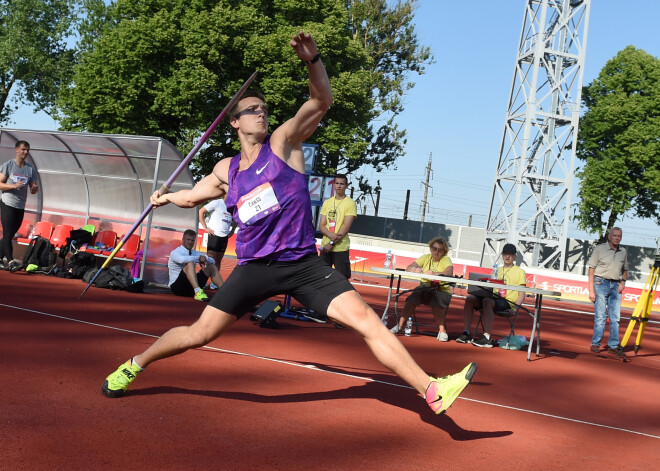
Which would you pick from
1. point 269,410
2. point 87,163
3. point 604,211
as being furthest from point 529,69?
point 269,410

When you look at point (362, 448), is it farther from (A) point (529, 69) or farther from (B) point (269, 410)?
(A) point (529, 69)

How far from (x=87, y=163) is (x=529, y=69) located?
2158 cm

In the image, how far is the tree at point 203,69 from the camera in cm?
3069

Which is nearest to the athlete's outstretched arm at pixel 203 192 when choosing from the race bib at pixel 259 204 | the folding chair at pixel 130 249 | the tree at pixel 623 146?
the race bib at pixel 259 204

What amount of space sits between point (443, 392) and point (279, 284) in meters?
1.20

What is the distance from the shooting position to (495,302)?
10.3 meters

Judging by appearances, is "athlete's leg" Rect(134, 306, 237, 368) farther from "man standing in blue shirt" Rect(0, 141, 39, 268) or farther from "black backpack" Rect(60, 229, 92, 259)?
"black backpack" Rect(60, 229, 92, 259)

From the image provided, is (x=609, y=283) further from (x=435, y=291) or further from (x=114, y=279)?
(x=114, y=279)

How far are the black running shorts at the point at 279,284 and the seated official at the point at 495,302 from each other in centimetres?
591

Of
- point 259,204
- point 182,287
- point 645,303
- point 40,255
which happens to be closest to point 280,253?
point 259,204

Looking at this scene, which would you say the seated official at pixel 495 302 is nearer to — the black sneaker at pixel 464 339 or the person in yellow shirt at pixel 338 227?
the black sneaker at pixel 464 339

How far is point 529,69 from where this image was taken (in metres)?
30.7

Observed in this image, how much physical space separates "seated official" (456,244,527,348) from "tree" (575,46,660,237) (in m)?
34.6

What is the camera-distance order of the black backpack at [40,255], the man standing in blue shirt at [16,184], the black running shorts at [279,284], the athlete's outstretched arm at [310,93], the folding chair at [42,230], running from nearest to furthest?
the athlete's outstretched arm at [310,93] < the black running shorts at [279,284] < the man standing in blue shirt at [16,184] < the black backpack at [40,255] < the folding chair at [42,230]
